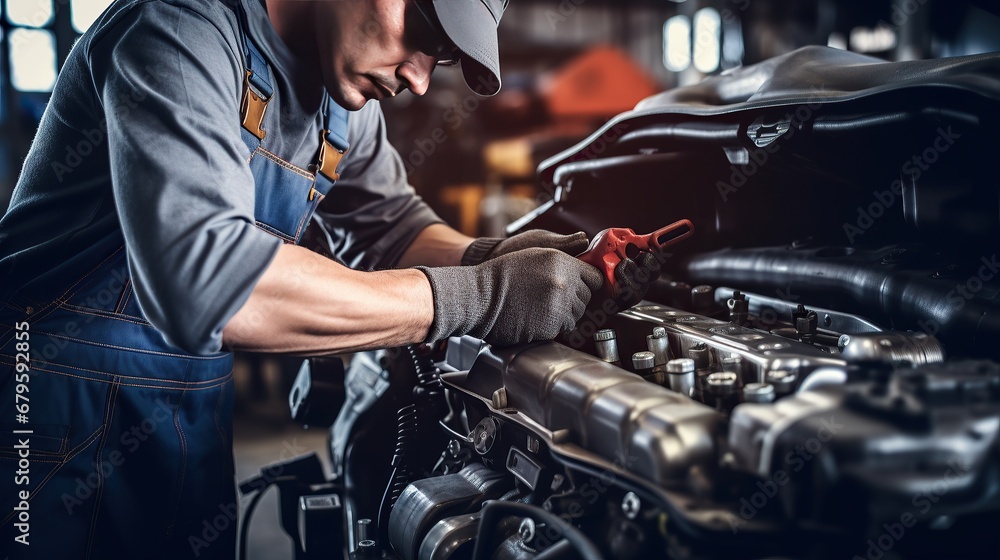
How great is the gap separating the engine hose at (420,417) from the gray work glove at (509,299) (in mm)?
300

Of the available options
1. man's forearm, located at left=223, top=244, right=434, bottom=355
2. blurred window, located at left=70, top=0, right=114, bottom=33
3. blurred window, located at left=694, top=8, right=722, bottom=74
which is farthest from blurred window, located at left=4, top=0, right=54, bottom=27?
blurred window, located at left=694, top=8, right=722, bottom=74

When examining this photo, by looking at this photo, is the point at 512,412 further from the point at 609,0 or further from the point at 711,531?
the point at 609,0

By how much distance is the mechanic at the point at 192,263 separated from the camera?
0.88 m

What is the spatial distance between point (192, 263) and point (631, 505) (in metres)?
0.55

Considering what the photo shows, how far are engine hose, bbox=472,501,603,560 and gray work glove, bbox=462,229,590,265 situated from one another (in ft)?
1.53

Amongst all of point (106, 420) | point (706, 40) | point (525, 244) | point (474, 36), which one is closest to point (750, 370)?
point (525, 244)

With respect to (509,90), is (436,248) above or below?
below

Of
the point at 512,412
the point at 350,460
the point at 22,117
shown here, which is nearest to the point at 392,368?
the point at 350,460

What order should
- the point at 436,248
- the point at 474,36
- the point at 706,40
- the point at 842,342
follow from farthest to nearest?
the point at 706,40
the point at 436,248
the point at 474,36
the point at 842,342

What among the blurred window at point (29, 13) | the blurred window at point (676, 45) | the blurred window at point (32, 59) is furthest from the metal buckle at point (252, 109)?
the blurred window at point (676, 45)

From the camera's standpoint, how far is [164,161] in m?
0.87

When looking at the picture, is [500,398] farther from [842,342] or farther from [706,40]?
[706,40]

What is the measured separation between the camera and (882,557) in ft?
2.27

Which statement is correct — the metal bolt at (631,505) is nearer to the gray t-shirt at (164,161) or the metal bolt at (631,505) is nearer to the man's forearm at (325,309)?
the man's forearm at (325,309)
